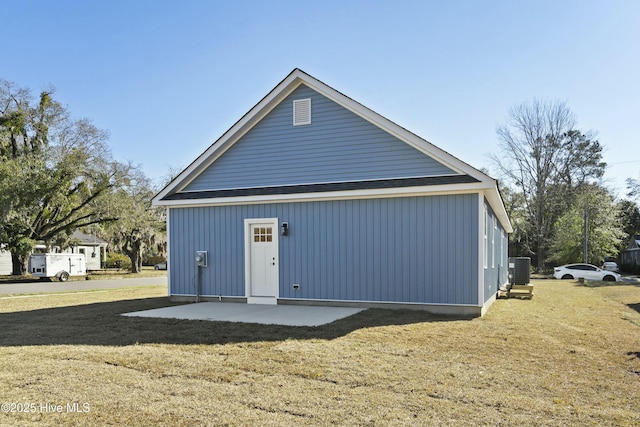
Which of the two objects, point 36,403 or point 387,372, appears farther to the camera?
point 387,372

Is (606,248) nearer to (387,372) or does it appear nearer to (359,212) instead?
(359,212)

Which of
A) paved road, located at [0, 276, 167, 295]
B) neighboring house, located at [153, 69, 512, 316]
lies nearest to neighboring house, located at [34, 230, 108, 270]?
paved road, located at [0, 276, 167, 295]

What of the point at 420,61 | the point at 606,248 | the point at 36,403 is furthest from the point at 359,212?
the point at 606,248

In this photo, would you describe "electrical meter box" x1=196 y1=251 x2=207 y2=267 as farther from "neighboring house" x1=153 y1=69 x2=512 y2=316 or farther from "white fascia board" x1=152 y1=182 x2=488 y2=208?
"white fascia board" x1=152 y1=182 x2=488 y2=208

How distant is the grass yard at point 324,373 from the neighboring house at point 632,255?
33819 millimetres

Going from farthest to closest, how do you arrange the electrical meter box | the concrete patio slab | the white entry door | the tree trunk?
the tree trunk → the electrical meter box → the white entry door → the concrete patio slab

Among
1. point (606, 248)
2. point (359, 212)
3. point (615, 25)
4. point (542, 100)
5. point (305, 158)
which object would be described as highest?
point (542, 100)

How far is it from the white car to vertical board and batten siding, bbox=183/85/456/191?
21.0m

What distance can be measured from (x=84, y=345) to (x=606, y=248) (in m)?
38.9

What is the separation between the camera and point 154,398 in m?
4.91

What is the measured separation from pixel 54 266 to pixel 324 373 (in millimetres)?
25679

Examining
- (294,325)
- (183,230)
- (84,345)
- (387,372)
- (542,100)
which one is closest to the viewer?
(387,372)

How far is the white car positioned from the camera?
26778mm

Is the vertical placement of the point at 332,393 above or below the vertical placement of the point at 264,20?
below
